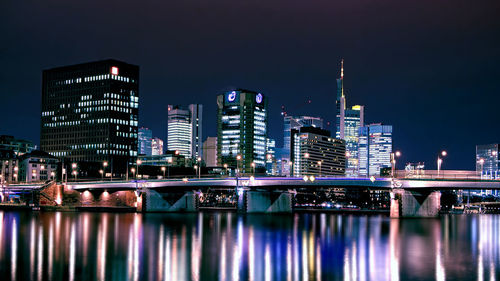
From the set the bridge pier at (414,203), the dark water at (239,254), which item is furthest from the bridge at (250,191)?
the dark water at (239,254)

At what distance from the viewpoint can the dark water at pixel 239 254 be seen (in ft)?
162

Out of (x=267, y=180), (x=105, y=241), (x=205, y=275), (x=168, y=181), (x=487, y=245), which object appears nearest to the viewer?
(x=205, y=275)

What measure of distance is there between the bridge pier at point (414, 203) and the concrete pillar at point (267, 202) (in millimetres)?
32172

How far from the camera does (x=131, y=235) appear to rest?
8206cm

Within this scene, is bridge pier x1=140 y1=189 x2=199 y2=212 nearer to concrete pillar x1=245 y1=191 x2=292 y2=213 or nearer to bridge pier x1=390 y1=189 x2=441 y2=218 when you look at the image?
concrete pillar x1=245 y1=191 x2=292 y2=213

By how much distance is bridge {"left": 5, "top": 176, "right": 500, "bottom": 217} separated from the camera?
410 ft

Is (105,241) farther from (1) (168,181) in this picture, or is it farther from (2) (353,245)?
(1) (168,181)

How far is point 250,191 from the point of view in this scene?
493ft

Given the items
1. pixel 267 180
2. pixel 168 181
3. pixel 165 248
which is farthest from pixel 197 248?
pixel 168 181

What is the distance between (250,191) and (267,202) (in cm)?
555

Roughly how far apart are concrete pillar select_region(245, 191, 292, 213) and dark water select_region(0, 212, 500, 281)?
55.0 meters

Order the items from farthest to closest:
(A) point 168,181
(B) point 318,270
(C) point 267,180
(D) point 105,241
→ (A) point 168,181 < (C) point 267,180 < (D) point 105,241 < (B) point 318,270

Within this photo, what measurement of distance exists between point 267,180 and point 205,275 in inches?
3601

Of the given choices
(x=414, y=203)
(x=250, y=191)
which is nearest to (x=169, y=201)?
(x=250, y=191)
